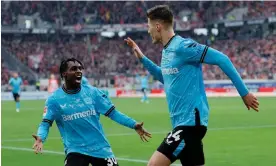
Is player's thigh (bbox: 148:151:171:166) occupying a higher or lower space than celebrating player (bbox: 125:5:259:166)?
lower

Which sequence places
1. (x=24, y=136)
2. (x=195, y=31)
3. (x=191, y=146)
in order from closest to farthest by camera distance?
(x=191, y=146), (x=24, y=136), (x=195, y=31)

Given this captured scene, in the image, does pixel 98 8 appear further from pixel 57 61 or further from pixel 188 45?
pixel 188 45

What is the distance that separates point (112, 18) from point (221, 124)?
1939 inches

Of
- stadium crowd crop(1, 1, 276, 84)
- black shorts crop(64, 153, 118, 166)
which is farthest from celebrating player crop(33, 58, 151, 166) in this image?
stadium crowd crop(1, 1, 276, 84)

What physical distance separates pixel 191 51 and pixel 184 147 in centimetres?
103

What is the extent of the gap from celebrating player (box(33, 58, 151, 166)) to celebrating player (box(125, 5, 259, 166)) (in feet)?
2.52

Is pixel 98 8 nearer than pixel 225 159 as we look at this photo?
No

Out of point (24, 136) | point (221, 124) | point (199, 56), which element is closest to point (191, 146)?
point (199, 56)

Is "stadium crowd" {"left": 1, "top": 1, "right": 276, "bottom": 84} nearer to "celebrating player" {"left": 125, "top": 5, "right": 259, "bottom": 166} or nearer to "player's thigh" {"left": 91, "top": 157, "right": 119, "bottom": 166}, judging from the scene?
"player's thigh" {"left": 91, "top": 157, "right": 119, "bottom": 166}

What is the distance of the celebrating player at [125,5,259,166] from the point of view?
21.8ft

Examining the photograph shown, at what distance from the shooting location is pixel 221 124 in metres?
21.9

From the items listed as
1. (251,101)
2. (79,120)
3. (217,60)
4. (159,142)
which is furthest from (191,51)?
Result: (159,142)

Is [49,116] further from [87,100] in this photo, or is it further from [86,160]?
[86,160]

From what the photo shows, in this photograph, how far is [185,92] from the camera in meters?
6.83
